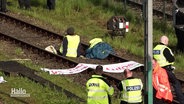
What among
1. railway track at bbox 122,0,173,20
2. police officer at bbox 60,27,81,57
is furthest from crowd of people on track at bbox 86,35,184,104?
railway track at bbox 122,0,173,20

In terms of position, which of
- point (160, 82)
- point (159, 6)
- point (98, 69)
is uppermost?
point (159, 6)

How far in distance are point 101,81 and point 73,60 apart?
6.83 m

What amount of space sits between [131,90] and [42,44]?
9.74 meters

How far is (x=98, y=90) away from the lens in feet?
41.1

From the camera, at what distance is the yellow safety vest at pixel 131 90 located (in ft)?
40.8

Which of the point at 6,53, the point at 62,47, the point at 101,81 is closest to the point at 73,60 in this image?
the point at 62,47

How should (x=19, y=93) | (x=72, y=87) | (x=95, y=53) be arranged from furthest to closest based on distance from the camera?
1. (x=95, y=53)
2. (x=72, y=87)
3. (x=19, y=93)

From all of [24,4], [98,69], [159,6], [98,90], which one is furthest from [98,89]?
[159,6]

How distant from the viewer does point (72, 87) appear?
53.2 ft

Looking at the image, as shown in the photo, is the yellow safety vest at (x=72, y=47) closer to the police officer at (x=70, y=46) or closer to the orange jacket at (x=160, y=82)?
the police officer at (x=70, y=46)

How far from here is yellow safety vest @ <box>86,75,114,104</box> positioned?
1250 cm

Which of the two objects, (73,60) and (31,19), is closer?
(73,60)

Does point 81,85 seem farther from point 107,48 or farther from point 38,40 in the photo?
point 38,40

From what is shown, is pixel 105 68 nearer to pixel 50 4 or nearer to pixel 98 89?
pixel 98 89
